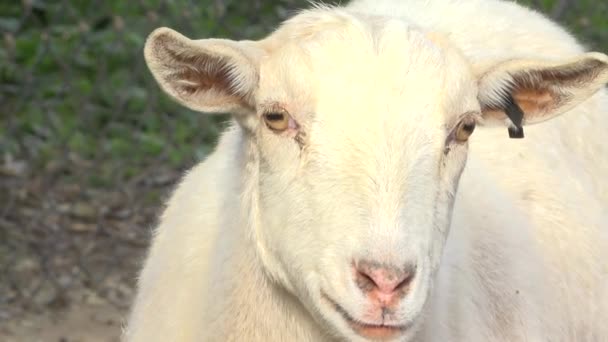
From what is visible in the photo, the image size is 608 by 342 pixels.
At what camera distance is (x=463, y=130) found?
454 cm

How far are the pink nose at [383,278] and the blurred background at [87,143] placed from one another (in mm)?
4063

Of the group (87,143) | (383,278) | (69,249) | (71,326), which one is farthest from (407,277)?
(87,143)

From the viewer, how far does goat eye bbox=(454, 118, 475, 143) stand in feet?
14.8

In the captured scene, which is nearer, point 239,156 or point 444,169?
point 444,169

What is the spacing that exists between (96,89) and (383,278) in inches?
219

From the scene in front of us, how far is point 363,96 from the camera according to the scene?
431 cm

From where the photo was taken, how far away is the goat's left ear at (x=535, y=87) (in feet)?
15.4

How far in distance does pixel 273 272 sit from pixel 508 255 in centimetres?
118

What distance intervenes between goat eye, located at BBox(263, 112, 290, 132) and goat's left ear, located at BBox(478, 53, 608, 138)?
687 millimetres

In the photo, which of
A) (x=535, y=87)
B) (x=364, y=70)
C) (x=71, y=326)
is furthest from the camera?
(x=71, y=326)

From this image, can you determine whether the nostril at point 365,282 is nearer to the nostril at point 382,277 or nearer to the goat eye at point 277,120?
the nostril at point 382,277

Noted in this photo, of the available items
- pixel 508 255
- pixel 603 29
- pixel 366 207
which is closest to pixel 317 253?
pixel 366 207

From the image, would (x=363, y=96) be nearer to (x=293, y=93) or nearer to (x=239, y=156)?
(x=293, y=93)

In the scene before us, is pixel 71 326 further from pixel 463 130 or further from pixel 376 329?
pixel 376 329
